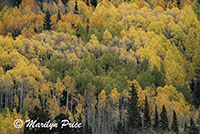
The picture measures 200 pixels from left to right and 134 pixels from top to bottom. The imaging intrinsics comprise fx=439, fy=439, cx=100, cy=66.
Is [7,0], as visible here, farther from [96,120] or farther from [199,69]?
[96,120]

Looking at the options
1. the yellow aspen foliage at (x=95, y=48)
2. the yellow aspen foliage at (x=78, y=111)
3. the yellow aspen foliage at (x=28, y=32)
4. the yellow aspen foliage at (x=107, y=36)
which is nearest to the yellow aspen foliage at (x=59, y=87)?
the yellow aspen foliage at (x=78, y=111)

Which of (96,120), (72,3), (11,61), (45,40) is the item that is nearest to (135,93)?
(96,120)

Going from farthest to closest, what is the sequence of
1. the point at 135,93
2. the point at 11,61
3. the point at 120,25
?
1. the point at 120,25
2. the point at 11,61
3. the point at 135,93

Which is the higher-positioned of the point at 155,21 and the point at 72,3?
the point at 72,3

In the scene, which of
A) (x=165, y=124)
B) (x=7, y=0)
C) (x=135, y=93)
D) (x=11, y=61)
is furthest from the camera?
(x=7, y=0)

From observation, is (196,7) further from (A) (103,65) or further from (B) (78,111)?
(B) (78,111)

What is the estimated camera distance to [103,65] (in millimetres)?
118500

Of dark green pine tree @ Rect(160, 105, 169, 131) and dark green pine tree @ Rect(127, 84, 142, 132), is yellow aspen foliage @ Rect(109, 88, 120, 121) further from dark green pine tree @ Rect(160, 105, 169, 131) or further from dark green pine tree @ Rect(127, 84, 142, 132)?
dark green pine tree @ Rect(160, 105, 169, 131)

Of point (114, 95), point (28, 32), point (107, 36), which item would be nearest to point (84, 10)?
point (107, 36)

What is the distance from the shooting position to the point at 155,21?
150625mm

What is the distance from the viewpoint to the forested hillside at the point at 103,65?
303ft

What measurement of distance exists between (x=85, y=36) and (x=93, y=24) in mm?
12301

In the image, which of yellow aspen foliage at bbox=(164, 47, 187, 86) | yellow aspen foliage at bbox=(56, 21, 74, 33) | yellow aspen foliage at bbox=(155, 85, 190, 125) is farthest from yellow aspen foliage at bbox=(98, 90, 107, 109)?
yellow aspen foliage at bbox=(56, 21, 74, 33)

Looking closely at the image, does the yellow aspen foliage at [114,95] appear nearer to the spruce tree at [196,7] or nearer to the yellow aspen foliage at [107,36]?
the yellow aspen foliage at [107,36]
